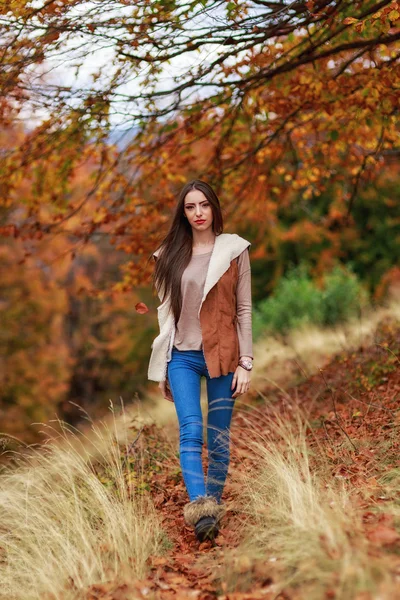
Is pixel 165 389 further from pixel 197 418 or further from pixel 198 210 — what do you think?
pixel 198 210

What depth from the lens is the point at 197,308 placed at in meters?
4.29

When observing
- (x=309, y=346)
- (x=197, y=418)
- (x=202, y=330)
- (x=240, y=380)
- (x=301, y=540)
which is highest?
(x=309, y=346)

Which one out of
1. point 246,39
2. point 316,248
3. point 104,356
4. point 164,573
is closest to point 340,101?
point 246,39

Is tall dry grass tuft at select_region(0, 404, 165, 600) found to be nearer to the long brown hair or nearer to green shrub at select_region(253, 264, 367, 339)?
the long brown hair

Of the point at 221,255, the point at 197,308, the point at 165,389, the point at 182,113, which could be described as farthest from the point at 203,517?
the point at 182,113

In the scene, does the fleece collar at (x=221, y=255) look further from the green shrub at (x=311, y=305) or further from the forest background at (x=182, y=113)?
the green shrub at (x=311, y=305)

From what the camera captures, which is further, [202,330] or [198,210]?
[198,210]

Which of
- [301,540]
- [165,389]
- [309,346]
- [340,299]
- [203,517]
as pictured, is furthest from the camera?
[340,299]

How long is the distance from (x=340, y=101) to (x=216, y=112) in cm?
140

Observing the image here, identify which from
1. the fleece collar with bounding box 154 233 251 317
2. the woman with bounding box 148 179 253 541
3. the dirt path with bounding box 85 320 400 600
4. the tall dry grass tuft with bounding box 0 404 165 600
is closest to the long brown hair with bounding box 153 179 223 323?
the woman with bounding box 148 179 253 541

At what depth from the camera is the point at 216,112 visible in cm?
700

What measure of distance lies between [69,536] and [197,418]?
98cm

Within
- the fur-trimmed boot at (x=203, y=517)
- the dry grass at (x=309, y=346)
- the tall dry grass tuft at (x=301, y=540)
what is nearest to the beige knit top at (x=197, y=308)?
the tall dry grass tuft at (x=301, y=540)

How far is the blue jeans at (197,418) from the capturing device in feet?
13.4
